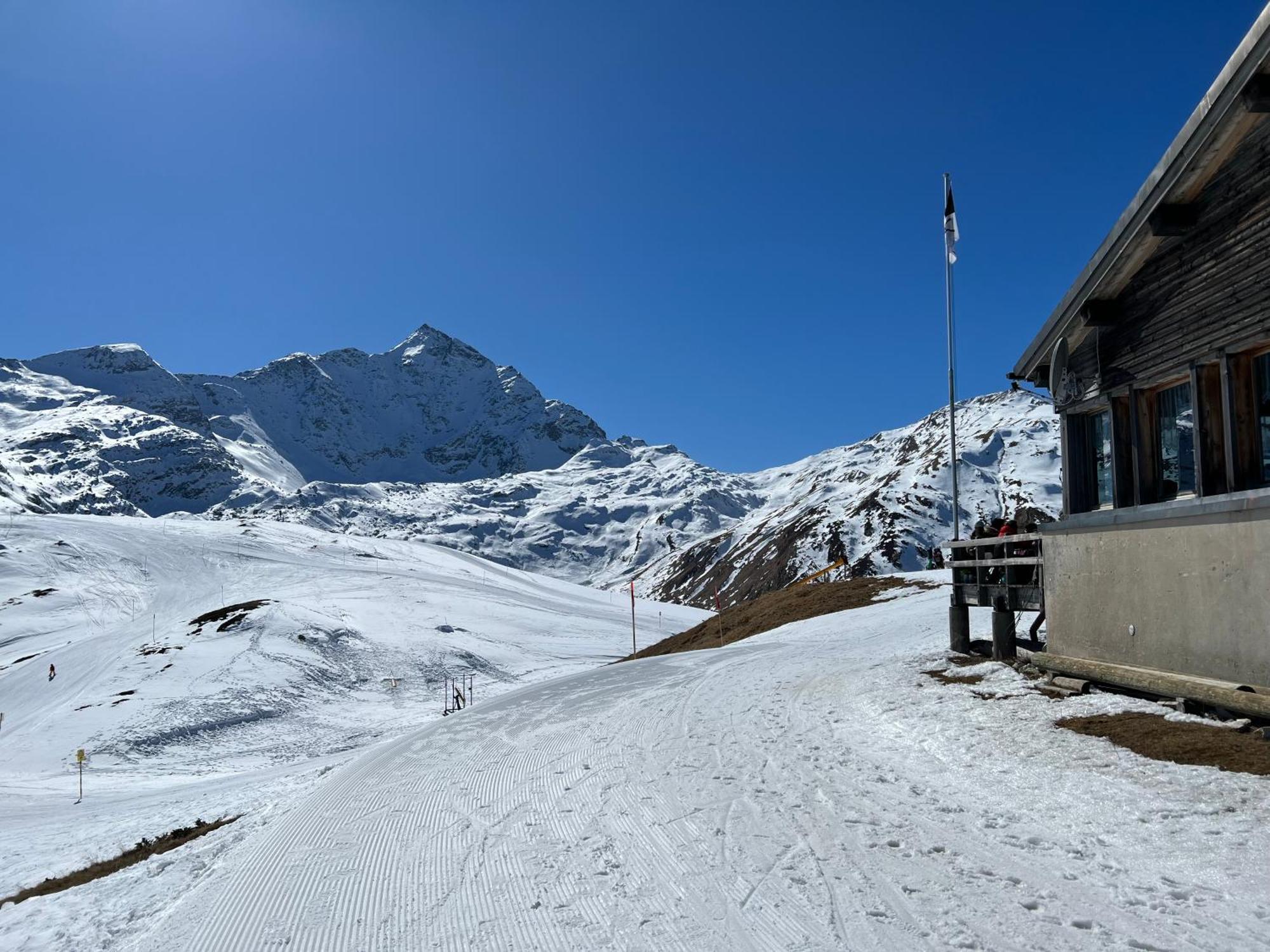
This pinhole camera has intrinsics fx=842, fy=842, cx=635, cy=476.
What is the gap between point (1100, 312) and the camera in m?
13.1

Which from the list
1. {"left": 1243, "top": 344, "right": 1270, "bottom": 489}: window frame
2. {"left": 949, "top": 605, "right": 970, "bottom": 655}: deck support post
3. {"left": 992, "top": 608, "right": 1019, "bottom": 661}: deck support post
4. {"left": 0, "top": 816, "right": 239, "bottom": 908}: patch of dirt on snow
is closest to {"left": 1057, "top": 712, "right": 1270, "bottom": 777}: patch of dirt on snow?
{"left": 1243, "top": 344, "right": 1270, "bottom": 489}: window frame

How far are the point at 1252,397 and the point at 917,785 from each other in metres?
6.36

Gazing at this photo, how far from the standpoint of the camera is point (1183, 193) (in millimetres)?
11102

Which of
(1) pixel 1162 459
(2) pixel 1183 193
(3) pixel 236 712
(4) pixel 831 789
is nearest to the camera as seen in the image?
(4) pixel 831 789

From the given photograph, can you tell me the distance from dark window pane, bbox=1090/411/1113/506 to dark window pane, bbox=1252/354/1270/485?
2833 millimetres

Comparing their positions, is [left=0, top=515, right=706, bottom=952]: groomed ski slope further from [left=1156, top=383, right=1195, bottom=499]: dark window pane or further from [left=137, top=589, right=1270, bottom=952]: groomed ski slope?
[left=1156, top=383, right=1195, bottom=499]: dark window pane

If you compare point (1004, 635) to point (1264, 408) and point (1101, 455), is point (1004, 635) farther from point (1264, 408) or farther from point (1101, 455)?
point (1264, 408)

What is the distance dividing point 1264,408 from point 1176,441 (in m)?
1.54

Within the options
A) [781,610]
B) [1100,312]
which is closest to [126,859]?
[1100,312]

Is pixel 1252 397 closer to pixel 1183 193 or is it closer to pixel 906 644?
pixel 1183 193

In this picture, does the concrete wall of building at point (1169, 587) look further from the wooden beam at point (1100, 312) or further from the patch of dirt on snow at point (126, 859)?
the patch of dirt on snow at point (126, 859)

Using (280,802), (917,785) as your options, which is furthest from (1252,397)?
(280,802)

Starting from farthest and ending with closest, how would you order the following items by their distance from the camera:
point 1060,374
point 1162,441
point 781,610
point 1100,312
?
point 781,610, point 1060,374, point 1100,312, point 1162,441

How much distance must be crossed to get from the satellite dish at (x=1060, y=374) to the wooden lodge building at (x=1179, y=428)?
0.11 feet
